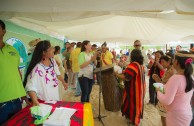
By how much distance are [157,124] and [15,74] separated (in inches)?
105

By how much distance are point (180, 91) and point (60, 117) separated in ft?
3.85

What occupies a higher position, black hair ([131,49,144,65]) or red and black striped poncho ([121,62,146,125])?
black hair ([131,49,144,65])

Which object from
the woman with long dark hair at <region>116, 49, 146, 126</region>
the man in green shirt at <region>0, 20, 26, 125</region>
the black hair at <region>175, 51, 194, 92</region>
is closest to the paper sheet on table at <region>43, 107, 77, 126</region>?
the man in green shirt at <region>0, 20, 26, 125</region>

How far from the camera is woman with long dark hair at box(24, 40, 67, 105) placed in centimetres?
170

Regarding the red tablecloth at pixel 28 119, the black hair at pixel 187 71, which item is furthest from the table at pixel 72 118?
the black hair at pixel 187 71

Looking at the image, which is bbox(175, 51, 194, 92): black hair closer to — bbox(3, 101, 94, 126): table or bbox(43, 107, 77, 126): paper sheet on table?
bbox(3, 101, 94, 126): table

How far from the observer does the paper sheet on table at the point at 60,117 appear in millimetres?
1185

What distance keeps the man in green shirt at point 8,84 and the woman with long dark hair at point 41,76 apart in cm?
11

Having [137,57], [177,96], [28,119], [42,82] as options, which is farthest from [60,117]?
[137,57]

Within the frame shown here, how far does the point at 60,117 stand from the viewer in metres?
1.26

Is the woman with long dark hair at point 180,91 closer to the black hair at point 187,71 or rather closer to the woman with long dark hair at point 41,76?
the black hair at point 187,71

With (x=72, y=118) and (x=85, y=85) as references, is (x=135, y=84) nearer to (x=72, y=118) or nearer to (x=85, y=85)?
(x=85, y=85)

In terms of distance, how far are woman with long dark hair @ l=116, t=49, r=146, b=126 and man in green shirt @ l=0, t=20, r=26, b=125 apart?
1.62m

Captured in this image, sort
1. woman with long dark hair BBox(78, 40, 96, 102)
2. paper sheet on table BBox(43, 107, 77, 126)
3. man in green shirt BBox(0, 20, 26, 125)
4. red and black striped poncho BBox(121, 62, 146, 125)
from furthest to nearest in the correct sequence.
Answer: woman with long dark hair BBox(78, 40, 96, 102) < red and black striped poncho BBox(121, 62, 146, 125) < man in green shirt BBox(0, 20, 26, 125) < paper sheet on table BBox(43, 107, 77, 126)
